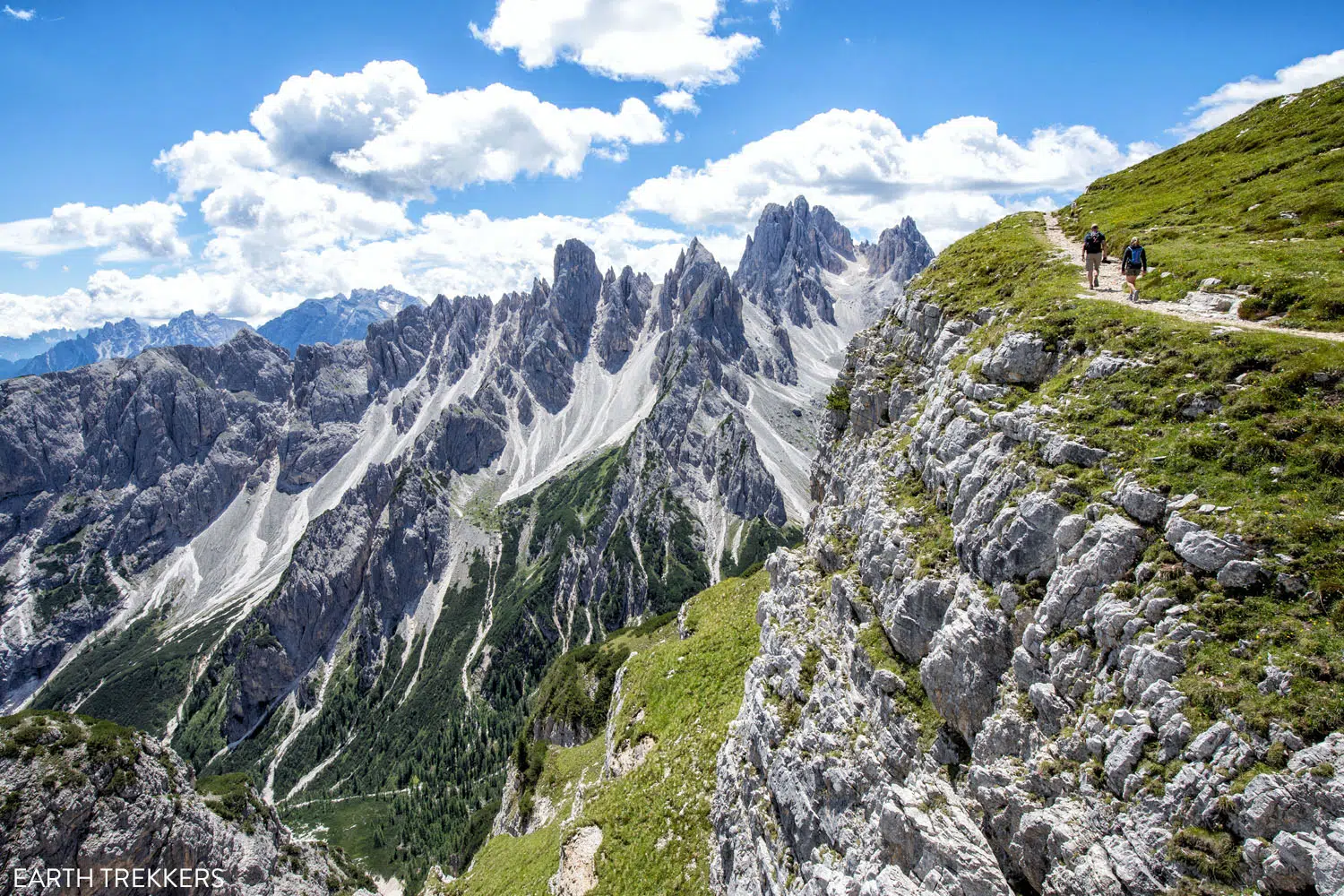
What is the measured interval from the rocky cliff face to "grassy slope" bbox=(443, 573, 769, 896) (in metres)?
3.09

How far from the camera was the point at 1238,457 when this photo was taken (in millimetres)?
15859

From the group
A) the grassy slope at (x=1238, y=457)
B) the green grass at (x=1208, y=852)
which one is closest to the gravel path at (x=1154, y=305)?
the grassy slope at (x=1238, y=457)

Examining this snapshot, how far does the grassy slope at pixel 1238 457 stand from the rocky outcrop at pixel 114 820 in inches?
3732

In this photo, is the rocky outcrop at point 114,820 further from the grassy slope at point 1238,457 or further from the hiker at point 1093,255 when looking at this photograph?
the hiker at point 1093,255

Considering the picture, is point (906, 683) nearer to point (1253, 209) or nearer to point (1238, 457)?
point (1238, 457)

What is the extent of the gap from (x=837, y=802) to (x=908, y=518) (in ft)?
38.0

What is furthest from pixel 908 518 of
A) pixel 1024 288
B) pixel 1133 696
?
pixel 1024 288

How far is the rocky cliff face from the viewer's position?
12.0 m

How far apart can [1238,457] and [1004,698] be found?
9257 mm

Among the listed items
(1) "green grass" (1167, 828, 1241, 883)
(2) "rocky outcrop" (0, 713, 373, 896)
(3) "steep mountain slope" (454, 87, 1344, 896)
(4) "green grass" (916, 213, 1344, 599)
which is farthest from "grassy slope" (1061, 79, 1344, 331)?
(2) "rocky outcrop" (0, 713, 373, 896)

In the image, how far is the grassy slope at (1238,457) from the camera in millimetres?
12344

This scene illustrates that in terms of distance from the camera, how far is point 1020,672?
17453 millimetres

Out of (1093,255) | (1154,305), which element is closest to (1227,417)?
(1154,305)

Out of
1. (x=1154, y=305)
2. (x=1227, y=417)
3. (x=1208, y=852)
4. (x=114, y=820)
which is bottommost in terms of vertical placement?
(x=114, y=820)
